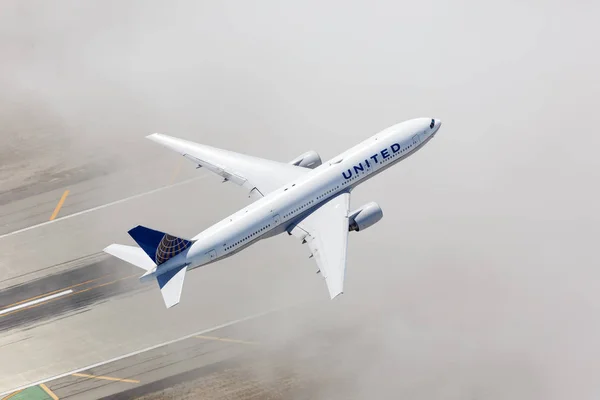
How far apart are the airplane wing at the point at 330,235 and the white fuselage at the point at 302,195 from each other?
80cm

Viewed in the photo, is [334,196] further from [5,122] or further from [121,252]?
[5,122]

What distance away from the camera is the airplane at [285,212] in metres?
71.4

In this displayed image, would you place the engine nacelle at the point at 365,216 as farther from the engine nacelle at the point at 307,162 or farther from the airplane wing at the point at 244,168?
the engine nacelle at the point at 307,162

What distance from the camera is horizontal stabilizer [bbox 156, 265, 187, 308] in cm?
6975

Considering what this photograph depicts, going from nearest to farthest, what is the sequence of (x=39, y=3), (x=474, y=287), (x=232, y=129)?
(x=474, y=287) → (x=232, y=129) → (x=39, y=3)

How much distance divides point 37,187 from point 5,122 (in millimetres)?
13025

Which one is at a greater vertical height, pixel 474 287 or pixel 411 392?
pixel 474 287

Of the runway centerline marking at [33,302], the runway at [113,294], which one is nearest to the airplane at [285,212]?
the runway at [113,294]

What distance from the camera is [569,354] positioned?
243 feet

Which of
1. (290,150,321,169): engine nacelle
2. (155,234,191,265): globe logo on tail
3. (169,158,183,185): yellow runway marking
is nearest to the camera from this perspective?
(155,234,191,265): globe logo on tail

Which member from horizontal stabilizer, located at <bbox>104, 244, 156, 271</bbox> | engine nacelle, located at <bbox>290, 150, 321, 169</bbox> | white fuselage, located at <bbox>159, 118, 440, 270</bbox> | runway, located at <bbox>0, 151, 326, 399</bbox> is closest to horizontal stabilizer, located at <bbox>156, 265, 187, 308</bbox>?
white fuselage, located at <bbox>159, 118, 440, 270</bbox>

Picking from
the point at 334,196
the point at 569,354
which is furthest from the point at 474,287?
the point at 334,196

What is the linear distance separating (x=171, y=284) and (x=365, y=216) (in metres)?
18.1

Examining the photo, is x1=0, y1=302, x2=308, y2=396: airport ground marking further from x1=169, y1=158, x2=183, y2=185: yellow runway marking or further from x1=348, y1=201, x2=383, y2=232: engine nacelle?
x1=169, y1=158, x2=183, y2=185: yellow runway marking
